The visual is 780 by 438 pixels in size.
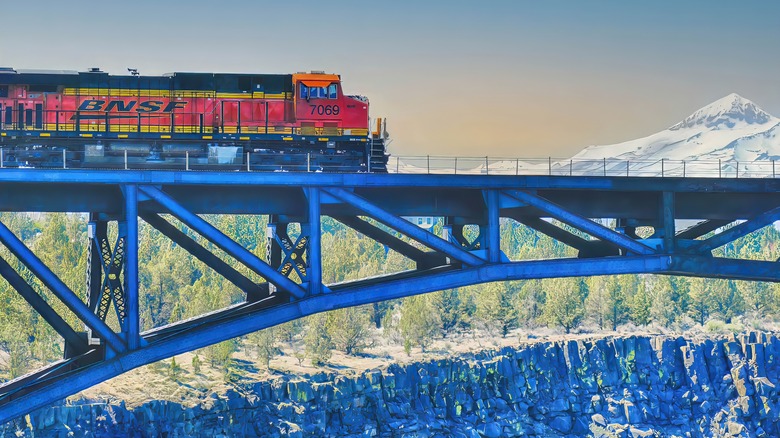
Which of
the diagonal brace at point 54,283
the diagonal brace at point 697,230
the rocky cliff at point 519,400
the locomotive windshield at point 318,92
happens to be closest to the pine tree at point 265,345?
the rocky cliff at point 519,400

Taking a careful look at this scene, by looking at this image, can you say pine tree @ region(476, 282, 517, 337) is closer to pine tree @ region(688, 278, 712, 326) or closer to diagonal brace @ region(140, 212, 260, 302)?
pine tree @ region(688, 278, 712, 326)

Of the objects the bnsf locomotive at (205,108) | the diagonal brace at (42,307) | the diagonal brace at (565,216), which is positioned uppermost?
the bnsf locomotive at (205,108)

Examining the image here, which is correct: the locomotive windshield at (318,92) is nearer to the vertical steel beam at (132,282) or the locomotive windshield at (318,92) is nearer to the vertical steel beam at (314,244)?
the vertical steel beam at (314,244)

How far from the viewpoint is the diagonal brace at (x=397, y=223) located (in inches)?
843

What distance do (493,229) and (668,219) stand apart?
449cm

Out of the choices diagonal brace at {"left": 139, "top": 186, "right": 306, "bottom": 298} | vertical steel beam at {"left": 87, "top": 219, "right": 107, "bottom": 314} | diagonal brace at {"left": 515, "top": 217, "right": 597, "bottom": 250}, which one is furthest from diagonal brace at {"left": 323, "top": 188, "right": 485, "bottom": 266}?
vertical steel beam at {"left": 87, "top": 219, "right": 107, "bottom": 314}

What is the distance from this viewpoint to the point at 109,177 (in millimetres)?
19906

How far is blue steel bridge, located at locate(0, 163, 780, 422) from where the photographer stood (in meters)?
19.6

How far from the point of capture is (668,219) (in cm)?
2381

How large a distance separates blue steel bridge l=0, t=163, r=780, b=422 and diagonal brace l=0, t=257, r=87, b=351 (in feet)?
0.10

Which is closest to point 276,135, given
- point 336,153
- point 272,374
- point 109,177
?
point 336,153

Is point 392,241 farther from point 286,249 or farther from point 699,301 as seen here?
point 699,301

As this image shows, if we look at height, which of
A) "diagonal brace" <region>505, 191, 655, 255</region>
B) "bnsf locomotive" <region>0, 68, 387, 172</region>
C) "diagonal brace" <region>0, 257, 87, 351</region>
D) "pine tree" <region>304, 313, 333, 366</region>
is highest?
"bnsf locomotive" <region>0, 68, 387, 172</region>

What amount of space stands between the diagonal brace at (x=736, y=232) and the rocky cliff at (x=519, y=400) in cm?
5023
